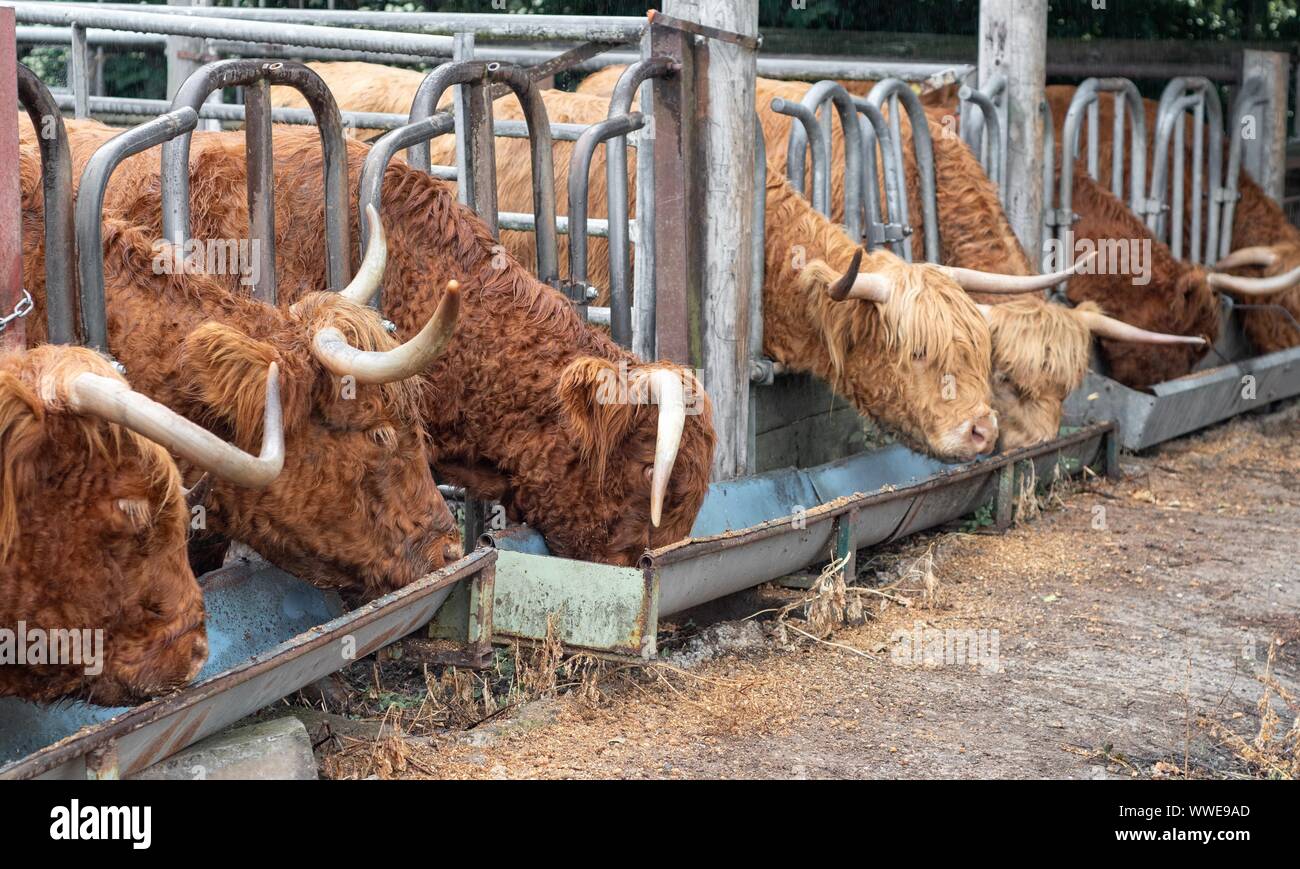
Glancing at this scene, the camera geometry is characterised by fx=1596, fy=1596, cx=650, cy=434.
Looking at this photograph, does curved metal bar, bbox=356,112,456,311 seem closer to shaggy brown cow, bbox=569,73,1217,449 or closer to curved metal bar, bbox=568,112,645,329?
curved metal bar, bbox=568,112,645,329

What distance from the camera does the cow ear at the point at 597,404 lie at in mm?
4684

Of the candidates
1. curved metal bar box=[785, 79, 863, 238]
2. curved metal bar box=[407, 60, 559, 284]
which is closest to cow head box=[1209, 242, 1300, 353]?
curved metal bar box=[785, 79, 863, 238]

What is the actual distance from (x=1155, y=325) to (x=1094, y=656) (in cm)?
386

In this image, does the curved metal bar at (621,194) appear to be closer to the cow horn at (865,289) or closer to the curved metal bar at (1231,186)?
the cow horn at (865,289)

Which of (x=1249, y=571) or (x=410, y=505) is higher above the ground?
(x=410, y=505)

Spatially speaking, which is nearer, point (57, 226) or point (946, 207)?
point (57, 226)

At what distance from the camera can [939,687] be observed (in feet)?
15.1

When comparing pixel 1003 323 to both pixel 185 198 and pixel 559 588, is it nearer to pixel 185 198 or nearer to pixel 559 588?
pixel 559 588

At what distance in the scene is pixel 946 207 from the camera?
7.29 metres

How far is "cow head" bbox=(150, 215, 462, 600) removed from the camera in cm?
371

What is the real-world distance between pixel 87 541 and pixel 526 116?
2515mm

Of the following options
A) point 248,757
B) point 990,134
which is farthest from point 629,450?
point 990,134

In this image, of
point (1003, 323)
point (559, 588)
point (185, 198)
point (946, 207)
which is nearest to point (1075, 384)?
point (1003, 323)

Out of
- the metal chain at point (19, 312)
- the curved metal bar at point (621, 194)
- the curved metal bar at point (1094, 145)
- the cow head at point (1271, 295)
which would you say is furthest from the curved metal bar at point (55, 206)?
the cow head at point (1271, 295)
